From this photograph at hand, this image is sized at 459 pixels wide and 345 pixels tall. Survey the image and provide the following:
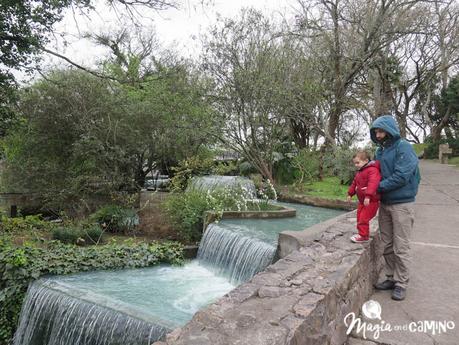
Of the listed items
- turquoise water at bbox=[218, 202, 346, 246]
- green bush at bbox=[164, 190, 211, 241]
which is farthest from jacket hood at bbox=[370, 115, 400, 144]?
green bush at bbox=[164, 190, 211, 241]

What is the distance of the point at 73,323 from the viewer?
5070 mm

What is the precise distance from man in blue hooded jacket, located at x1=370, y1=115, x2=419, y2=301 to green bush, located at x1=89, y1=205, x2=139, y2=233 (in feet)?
26.3

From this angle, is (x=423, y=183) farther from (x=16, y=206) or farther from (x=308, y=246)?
(x=16, y=206)

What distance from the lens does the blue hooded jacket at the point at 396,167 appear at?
340 centimetres

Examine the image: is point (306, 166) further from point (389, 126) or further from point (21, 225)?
point (389, 126)

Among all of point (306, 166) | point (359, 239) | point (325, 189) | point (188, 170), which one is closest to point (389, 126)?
point (359, 239)

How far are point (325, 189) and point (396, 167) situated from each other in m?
9.92

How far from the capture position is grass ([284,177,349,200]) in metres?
12.0

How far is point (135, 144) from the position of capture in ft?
38.9

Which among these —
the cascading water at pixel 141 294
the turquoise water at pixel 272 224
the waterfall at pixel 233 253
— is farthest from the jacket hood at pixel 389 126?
the turquoise water at pixel 272 224

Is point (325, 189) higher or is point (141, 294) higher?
point (325, 189)

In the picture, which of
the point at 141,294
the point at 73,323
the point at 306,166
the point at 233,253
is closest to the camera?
the point at 73,323

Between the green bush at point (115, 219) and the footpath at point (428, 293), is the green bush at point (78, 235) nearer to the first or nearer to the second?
the green bush at point (115, 219)

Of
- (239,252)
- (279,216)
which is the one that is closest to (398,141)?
(239,252)
